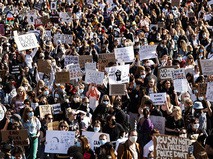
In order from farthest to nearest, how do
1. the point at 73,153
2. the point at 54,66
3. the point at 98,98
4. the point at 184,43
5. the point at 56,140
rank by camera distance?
the point at 184,43, the point at 54,66, the point at 98,98, the point at 56,140, the point at 73,153

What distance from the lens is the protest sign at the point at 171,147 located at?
12.1 m

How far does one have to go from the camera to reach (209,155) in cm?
1211

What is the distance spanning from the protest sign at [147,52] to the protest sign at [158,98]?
418 centimetres

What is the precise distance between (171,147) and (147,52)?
26.8ft

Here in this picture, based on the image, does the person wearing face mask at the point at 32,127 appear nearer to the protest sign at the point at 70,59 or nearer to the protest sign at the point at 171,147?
the protest sign at the point at 171,147

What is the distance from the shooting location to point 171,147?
12180 mm

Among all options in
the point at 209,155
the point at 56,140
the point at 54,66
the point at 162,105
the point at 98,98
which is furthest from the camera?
the point at 54,66

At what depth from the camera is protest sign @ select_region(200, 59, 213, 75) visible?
1820 centimetres

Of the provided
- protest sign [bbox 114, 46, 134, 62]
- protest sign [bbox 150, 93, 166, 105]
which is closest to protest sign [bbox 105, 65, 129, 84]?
protest sign [bbox 150, 93, 166, 105]

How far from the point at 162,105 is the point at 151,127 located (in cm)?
112

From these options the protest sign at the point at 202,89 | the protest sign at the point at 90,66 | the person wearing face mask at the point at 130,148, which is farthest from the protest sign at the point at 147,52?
the person wearing face mask at the point at 130,148

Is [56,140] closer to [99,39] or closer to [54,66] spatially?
[54,66]

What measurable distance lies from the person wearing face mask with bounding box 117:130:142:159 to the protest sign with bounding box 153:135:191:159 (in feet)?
3.87

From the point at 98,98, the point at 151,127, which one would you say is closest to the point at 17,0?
the point at 98,98
